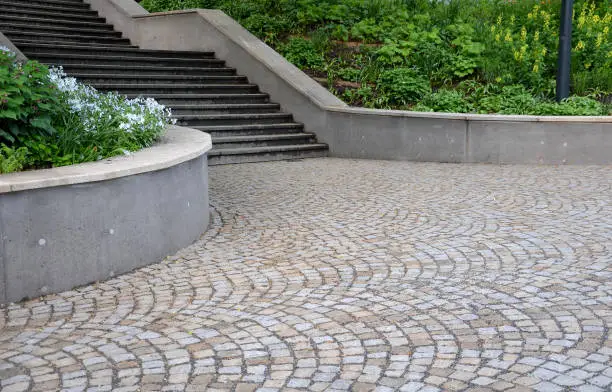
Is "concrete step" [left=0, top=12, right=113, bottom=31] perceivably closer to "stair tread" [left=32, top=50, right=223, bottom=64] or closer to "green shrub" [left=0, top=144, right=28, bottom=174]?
"stair tread" [left=32, top=50, right=223, bottom=64]

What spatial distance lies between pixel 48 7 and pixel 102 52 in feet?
11.3

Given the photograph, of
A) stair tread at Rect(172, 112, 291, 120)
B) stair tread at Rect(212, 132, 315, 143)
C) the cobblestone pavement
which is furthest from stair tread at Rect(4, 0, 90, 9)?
the cobblestone pavement

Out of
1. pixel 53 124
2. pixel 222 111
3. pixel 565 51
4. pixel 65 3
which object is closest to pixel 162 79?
pixel 222 111

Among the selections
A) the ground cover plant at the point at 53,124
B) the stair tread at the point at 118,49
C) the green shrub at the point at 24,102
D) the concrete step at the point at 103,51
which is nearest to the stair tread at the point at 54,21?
the stair tread at the point at 118,49

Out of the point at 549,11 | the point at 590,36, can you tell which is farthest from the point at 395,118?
the point at 549,11

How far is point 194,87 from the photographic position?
12.7 meters

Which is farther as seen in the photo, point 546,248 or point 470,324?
point 546,248

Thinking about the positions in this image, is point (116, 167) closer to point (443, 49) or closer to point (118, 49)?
point (443, 49)

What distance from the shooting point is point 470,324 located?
4.36 metres

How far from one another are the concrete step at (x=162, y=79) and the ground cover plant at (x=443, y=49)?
1.21 meters

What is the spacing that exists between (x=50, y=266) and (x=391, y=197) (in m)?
4.34

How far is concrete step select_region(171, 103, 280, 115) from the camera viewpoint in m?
11.9

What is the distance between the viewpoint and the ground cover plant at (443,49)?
1154 centimetres

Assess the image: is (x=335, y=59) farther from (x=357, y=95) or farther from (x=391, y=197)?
(x=391, y=197)
